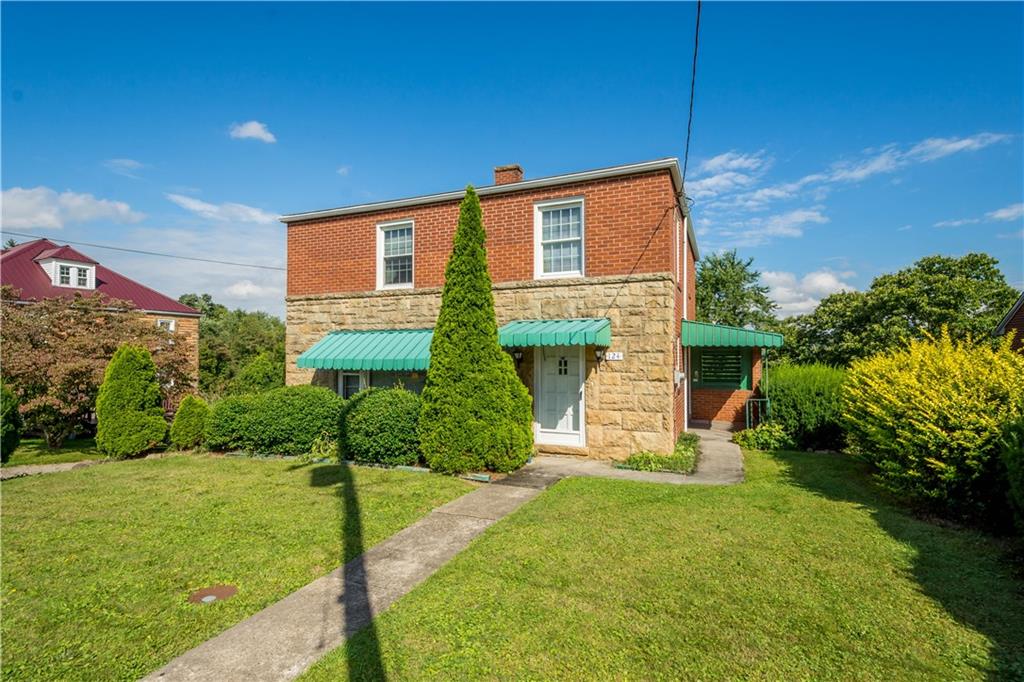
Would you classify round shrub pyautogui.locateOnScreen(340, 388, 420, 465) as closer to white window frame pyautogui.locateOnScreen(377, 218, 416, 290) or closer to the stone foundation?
the stone foundation

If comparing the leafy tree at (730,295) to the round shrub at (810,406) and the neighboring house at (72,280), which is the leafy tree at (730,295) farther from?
the neighboring house at (72,280)

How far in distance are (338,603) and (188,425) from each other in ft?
32.5

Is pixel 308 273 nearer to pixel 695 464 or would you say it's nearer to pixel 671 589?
pixel 695 464

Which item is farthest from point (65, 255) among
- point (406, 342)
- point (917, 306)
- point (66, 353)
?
point (917, 306)

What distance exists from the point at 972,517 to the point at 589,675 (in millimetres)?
6587

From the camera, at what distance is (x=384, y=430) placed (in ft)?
34.3

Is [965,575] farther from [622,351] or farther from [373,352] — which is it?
[373,352]

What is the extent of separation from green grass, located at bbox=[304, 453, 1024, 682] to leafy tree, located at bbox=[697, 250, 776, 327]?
33.0 metres

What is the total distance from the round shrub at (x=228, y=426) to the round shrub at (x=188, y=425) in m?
0.34

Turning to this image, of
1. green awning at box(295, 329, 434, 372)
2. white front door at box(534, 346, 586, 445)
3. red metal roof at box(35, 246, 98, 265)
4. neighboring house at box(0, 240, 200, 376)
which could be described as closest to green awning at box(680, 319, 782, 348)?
white front door at box(534, 346, 586, 445)

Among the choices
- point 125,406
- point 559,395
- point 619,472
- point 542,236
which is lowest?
point 619,472

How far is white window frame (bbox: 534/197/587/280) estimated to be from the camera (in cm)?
1169

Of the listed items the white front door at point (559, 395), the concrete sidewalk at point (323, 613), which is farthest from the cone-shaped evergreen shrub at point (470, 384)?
the concrete sidewalk at point (323, 613)

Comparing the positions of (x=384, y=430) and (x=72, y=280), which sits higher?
(x=72, y=280)
